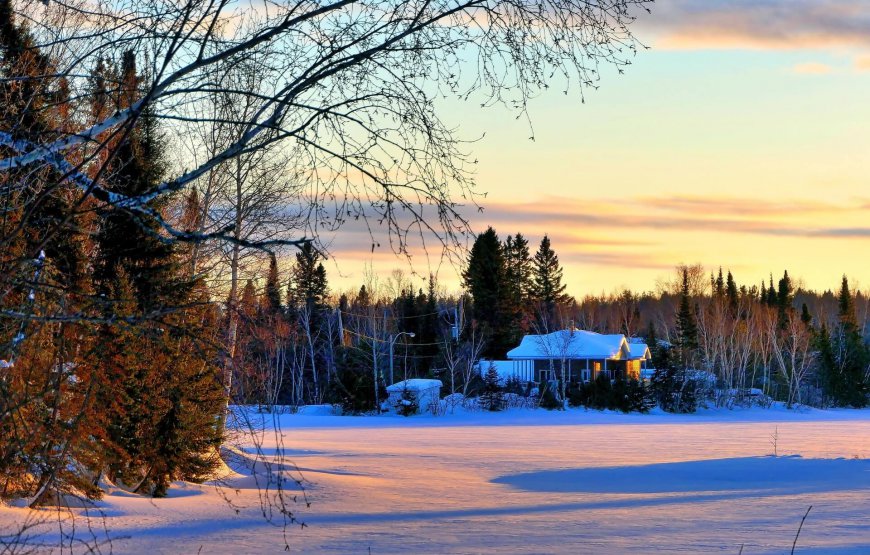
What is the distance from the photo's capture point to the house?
62.2 m

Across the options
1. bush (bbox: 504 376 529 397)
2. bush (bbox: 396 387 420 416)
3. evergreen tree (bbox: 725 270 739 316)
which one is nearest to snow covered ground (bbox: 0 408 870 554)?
bush (bbox: 396 387 420 416)

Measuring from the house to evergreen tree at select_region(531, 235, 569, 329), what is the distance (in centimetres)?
1793

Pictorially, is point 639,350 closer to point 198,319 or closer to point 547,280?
point 547,280

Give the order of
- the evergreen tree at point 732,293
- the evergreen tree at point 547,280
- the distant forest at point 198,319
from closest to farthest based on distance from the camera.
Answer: the distant forest at point 198,319
the evergreen tree at point 547,280
the evergreen tree at point 732,293

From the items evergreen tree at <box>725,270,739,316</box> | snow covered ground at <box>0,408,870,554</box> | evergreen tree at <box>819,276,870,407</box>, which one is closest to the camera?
snow covered ground at <box>0,408,870,554</box>

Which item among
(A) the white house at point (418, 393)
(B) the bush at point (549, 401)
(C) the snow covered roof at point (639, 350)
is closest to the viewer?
(A) the white house at point (418, 393)

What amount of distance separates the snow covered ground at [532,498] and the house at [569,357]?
72.4 ft

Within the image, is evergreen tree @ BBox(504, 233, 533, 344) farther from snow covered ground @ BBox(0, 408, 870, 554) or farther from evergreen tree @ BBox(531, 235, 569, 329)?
snow covered ground @ BBox(0, 408, 870, 554)

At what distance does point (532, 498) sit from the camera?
2041cm

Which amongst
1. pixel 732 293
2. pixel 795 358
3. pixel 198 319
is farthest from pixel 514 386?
pixel 732 293

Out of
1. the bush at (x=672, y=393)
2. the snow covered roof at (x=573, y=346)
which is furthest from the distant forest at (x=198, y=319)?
the snow covered roof at (x=573, y=346)

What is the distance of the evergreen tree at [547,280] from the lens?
278 feet

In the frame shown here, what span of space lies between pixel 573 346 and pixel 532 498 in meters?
43.0

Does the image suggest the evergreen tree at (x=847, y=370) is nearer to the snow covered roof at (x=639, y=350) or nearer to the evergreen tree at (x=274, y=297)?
the snow covered roof at (x=639, y=350)
